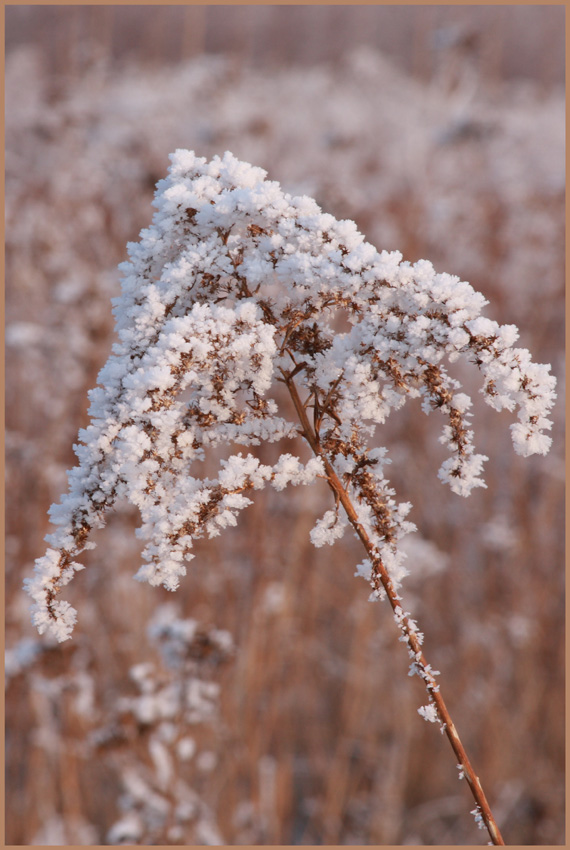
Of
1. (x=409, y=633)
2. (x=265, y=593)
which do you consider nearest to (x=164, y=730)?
(x=265, y=593)

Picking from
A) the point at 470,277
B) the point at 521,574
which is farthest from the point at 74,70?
the point at 521,574

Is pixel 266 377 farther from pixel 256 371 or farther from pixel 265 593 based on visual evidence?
pixel 265 593

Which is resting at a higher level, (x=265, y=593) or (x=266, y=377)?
(x=265, y=593)

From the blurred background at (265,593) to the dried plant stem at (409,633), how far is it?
1.63 m

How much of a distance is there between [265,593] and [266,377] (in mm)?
2200

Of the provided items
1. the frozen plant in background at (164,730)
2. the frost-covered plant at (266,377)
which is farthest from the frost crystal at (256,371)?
the frozen plant in background at (164,730)

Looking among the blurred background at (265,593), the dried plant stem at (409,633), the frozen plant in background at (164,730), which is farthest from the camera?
the blurred background at (265,593)

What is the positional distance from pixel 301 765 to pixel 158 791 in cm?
170

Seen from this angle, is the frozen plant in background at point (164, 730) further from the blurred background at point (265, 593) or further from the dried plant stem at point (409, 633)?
the dried plant stem at point (409, 633)

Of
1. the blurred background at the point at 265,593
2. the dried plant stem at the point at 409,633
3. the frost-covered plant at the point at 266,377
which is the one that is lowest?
the dried plant stem at the point at 409,633

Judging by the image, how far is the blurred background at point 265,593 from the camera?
109 inches

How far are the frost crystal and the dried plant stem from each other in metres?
0.01

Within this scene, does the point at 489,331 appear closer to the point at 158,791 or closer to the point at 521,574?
the point at 158,791

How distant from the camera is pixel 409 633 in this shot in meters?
0.83
